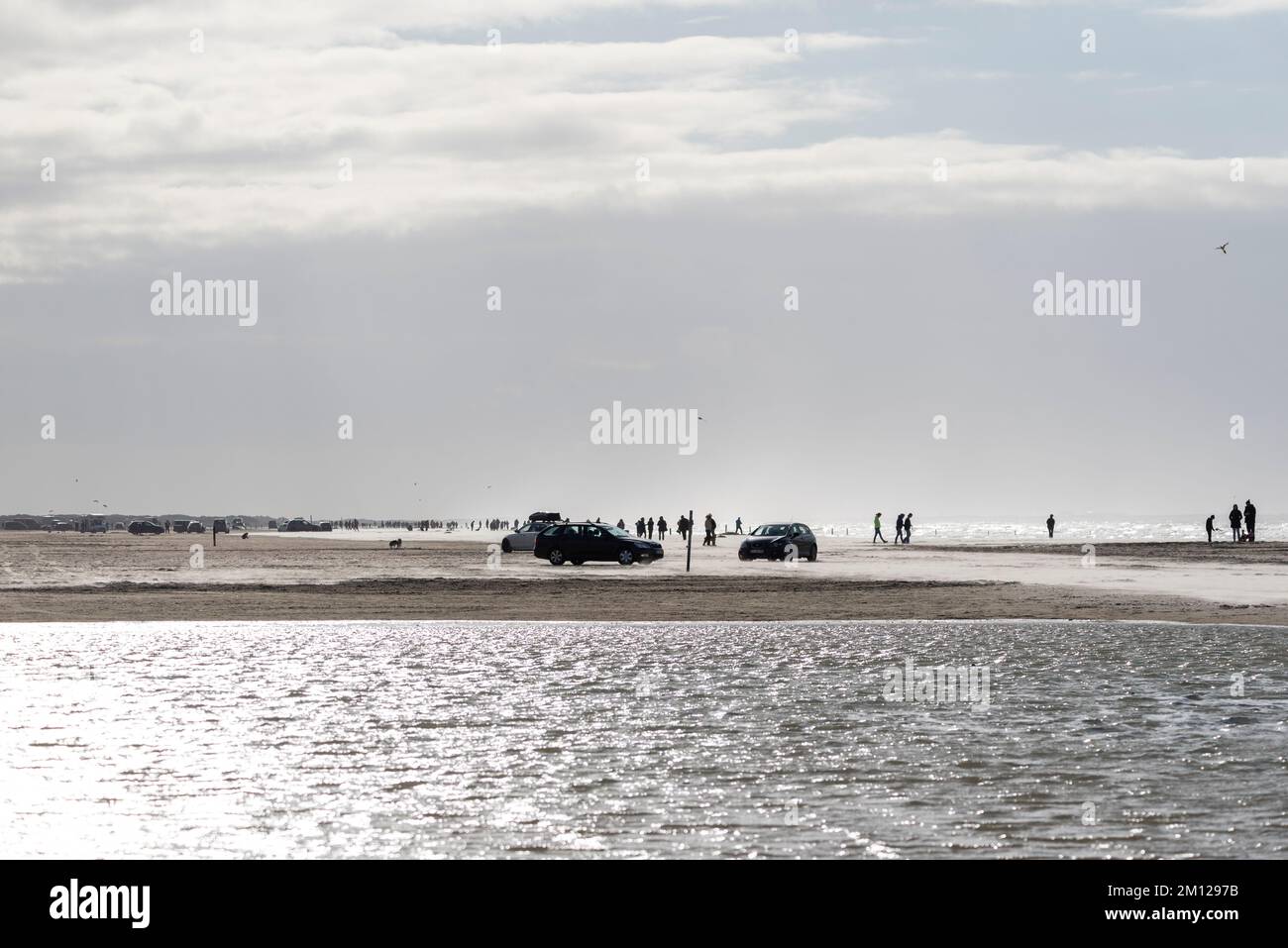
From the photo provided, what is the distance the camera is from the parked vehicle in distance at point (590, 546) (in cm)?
4956

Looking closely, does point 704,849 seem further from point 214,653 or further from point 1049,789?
point 214,653

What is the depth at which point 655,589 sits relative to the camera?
37500 mm

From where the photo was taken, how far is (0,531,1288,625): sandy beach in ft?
99.6

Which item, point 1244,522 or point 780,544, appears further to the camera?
point 1244,522

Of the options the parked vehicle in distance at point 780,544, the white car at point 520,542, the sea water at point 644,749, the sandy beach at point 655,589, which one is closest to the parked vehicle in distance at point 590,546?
the sandy beach at point 655,589

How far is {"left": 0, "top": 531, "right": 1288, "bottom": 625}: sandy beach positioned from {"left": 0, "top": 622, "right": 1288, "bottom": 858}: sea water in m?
6.66

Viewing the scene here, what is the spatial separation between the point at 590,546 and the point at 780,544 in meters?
8.58

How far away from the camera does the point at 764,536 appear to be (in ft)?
182

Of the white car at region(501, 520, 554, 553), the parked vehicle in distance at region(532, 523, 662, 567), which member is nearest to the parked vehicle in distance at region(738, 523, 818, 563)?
the parked vehicle in distance at region(532, 523, 662, 567)

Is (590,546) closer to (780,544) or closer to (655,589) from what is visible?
(780,544)

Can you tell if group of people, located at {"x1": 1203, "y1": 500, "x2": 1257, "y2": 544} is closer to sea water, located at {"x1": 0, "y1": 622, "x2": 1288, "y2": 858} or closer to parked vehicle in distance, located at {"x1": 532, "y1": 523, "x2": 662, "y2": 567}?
parked vehicle in distance, located at {"x1": 532, "y1": 523, "x2": 662, "y2": 567}

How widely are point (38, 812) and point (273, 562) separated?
45098 millimetres

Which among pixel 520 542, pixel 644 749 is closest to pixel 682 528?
pixel 520 542
